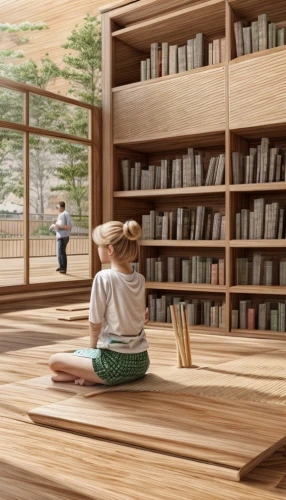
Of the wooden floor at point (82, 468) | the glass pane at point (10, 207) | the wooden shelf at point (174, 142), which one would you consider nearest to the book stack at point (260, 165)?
the wooden shelf at point (174, 142)

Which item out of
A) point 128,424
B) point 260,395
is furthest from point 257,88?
point 128,424

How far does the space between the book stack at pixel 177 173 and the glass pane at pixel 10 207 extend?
3401 mm

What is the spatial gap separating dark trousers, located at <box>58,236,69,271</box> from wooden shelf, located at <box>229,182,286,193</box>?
19.3 ft

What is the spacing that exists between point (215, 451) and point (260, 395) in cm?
73

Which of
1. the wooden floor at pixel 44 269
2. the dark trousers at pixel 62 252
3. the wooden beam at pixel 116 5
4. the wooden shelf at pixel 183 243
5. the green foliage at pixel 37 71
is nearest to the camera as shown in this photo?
the wooden shelf at pixel 183 243

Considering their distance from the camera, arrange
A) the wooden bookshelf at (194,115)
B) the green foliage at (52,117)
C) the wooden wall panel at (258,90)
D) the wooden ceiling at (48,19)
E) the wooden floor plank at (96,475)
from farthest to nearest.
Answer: the wooden ceiling at (48,19), the green foliage at (52,117), the wooden bookshelf at (194,115), the wooden wall panel at (258,90), the wooden floor plank at (96,475)

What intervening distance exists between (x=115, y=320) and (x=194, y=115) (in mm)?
2405

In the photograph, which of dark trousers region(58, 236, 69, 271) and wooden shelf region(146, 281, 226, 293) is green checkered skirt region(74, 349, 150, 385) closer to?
wooden shelf region(146, 281, 226, 293)

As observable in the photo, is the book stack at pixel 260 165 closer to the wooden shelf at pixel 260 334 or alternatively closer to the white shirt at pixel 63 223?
the wooden shelf at pixel 260 334

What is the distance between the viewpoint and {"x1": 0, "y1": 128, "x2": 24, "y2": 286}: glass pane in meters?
8.88

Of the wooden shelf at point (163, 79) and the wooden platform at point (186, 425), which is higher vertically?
the wooden shelf at point (163, 79)

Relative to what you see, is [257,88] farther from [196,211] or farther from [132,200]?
[132,200]

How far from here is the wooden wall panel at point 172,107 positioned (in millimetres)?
4480

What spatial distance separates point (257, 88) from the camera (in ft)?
13.9
